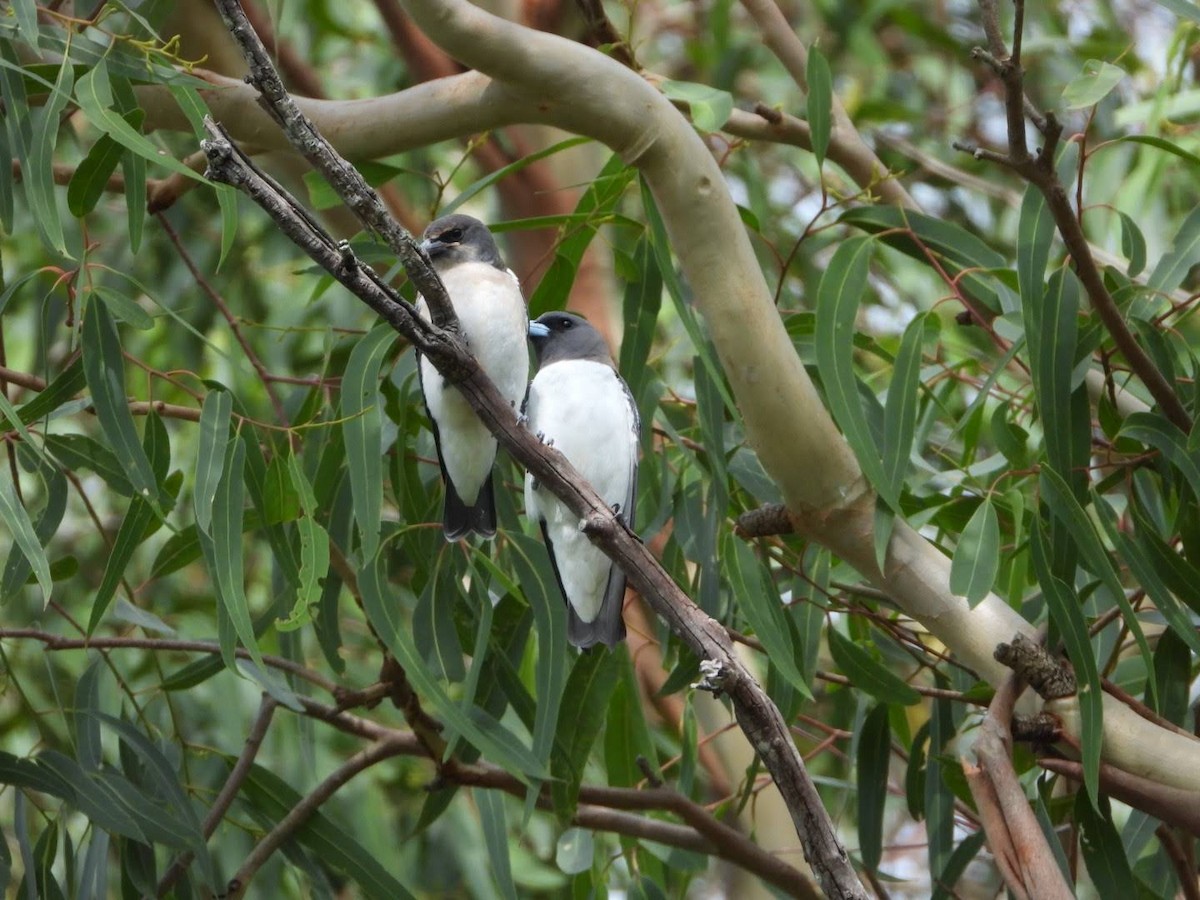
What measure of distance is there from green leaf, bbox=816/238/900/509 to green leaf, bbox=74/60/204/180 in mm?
899

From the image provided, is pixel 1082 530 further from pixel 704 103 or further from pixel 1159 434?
pixel 704 103

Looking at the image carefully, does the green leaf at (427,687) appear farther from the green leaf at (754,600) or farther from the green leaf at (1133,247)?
the green leaf at (1133,247)

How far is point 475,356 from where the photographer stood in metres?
2.32

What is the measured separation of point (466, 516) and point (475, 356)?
27cm

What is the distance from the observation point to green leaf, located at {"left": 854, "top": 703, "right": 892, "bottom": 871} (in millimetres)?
2635

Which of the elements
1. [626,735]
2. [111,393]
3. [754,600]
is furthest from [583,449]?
[111,393]

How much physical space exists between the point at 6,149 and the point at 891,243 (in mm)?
1472

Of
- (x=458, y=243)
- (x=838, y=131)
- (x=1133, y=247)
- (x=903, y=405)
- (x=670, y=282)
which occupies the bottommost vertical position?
(x=903, y=405)

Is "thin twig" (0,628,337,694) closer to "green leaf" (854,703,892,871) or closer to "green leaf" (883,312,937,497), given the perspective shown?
"green leaf" (854,703,892,871)

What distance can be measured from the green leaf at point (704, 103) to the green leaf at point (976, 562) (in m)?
0.76

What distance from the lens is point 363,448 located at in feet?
7.38

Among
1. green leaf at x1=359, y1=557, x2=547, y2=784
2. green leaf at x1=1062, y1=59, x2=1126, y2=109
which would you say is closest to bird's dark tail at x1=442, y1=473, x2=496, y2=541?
green leaf at x1=359, y1=557, x2=547, y2=784

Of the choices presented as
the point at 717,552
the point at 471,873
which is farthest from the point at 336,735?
the point at 717,552

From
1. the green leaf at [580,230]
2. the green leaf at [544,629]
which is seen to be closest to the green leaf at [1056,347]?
the green leaf at [580,230]
